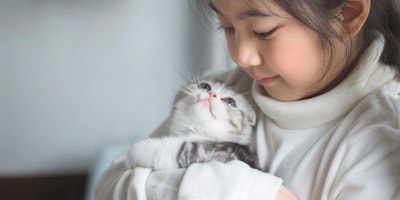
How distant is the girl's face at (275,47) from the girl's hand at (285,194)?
17cm

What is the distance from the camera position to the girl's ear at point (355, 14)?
0.74 metres

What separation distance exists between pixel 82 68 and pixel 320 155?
1579 mm

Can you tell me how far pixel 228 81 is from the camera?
3.21ft

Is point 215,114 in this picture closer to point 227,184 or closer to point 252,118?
point 252,118

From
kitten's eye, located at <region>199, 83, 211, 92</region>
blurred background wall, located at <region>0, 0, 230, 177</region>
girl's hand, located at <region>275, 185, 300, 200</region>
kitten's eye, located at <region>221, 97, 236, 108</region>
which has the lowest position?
blurred background wall, located at <region>0, 0, 230, 177</region>

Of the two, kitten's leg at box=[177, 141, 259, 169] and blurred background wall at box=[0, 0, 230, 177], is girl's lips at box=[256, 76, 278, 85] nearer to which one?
kitten's leg at box=[177, 141, 259, 169]

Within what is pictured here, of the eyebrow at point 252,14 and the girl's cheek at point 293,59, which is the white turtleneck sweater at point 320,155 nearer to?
the girl's cheek at point 293,59

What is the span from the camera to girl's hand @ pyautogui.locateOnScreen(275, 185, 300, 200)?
71 cm

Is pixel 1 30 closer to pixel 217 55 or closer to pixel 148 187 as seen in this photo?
pixel 217 55

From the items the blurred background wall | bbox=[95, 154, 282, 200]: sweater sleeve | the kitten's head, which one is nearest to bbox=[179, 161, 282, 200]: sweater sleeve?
bbox=[95, 154, 282, 200]: sweater sleeve

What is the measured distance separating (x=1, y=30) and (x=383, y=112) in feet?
5.83

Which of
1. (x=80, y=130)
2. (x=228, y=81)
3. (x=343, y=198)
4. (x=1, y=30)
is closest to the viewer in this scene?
(x=343, y=198)

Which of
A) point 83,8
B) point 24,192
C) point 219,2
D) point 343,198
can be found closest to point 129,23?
point 83,8

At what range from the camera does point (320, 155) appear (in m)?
0.78
